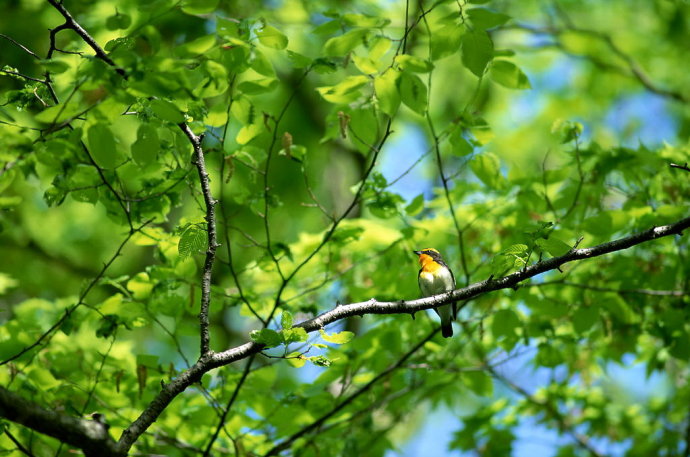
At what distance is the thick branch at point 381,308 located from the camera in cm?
228

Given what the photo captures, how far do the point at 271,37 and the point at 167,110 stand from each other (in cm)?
58

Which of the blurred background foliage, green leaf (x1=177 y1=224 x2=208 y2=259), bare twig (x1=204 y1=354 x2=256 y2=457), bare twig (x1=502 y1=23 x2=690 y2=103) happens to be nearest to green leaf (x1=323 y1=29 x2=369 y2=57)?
the blurred background foliage

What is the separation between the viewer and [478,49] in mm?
2518

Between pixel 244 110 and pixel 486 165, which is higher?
pixel 486 165

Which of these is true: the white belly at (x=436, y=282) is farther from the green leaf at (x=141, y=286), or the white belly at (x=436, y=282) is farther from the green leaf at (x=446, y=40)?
the green leaf at (x=446, y=40)

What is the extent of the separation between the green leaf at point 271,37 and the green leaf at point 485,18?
80cm

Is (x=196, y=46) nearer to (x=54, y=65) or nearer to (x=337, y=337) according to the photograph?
(x=54, y=65)

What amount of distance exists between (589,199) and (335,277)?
1.82m

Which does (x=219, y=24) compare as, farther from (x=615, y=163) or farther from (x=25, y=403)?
(x=615, y=163)

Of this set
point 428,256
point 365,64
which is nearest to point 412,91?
point 365,64

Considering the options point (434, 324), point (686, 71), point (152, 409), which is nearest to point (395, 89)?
point (152, 409)

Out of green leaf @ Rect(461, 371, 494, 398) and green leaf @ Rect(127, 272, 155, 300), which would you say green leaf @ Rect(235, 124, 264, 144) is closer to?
green leaf @ Rect(127, 272, 155, 300)

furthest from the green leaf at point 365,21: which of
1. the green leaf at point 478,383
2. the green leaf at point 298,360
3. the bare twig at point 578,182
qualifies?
the green leaf at point 478,383

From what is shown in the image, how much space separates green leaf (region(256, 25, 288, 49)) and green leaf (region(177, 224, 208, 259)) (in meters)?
0.85
